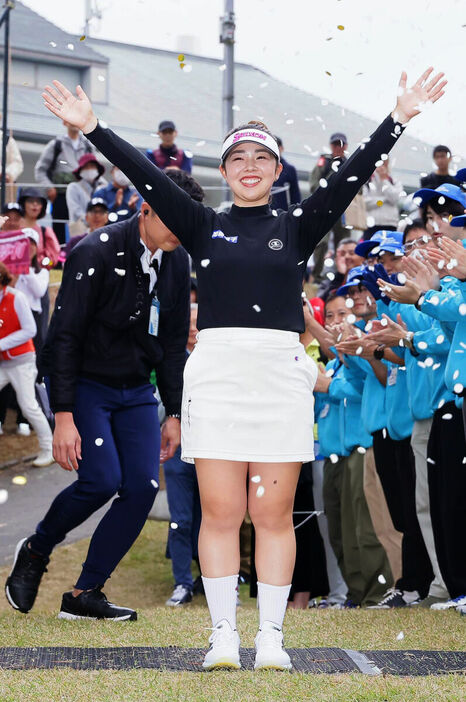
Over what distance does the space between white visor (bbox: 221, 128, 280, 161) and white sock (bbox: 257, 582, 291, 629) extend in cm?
178

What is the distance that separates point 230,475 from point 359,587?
3.79m

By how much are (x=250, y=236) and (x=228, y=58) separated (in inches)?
459

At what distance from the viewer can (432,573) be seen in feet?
23.1

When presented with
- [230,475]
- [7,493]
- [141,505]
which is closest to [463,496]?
A: [141,505]

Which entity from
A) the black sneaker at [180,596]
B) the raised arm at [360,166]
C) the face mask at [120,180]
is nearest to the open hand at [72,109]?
the raised arm at [360,166]

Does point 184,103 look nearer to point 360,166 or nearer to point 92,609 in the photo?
point 92,609

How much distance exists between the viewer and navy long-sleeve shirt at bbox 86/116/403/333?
14.5 feet

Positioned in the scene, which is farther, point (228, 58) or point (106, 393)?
point (228, 58)

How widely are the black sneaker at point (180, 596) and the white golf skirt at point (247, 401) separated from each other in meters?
3.95

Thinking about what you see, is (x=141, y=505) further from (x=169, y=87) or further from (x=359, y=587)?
(x=169, y=87)

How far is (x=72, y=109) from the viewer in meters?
4.57

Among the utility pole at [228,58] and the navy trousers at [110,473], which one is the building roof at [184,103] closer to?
the utility pole at [228,58]

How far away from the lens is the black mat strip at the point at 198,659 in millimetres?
4277

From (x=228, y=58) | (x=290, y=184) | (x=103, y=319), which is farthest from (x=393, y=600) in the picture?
(x=228, y=58)
